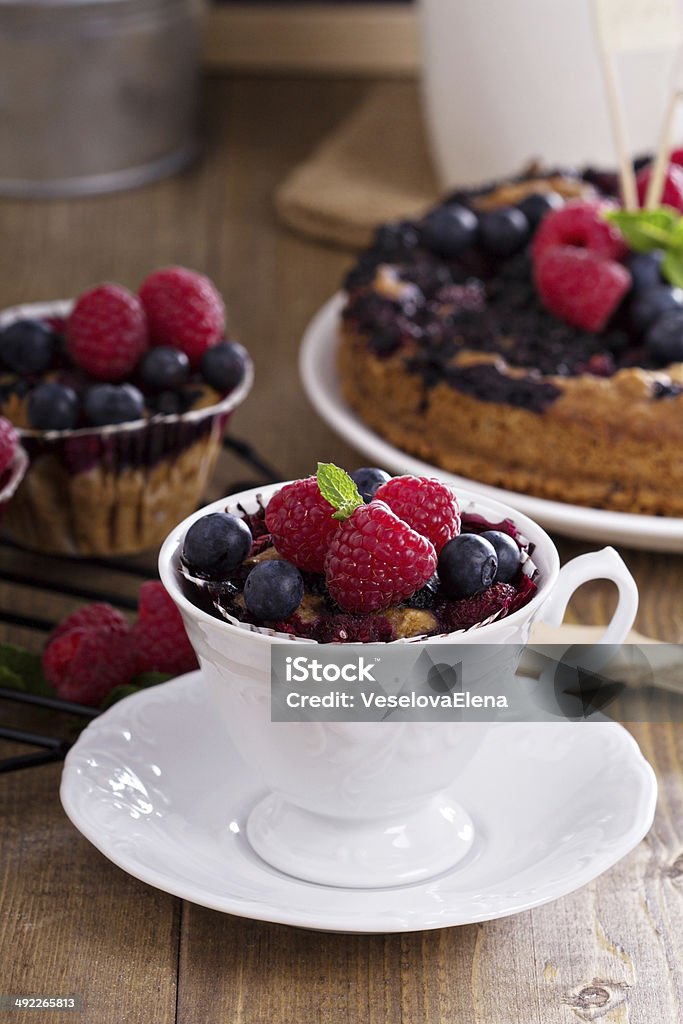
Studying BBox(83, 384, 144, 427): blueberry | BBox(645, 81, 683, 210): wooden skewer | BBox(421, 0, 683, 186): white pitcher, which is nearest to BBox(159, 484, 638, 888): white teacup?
BBox(83, 384, 144, 427): blueberry

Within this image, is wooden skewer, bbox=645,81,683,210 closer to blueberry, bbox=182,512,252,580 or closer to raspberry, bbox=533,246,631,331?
raspberry, bbox=533,246,631,331

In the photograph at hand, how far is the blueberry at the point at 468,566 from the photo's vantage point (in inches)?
32.9

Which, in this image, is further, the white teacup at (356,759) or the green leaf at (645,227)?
the green leaf at (645,227)

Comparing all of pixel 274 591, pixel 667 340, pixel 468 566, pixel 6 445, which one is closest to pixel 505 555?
pixel 468 566

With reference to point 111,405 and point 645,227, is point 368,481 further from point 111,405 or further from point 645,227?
point 645,227

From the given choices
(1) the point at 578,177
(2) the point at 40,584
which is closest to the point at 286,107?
(1) the point at 578,177

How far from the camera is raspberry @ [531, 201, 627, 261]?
158 cm

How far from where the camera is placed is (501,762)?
967mm

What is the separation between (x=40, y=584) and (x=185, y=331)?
31 centimetres

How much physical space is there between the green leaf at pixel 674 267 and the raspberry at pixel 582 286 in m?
0.04

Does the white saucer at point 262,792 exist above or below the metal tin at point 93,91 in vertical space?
above

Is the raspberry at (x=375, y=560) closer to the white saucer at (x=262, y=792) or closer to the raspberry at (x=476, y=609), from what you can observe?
the raspberry at (x=476, y=609)

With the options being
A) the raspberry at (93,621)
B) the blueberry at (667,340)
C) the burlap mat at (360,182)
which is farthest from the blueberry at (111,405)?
the burlap mat at (360,182)

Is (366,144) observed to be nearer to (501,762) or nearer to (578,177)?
(578,177)
